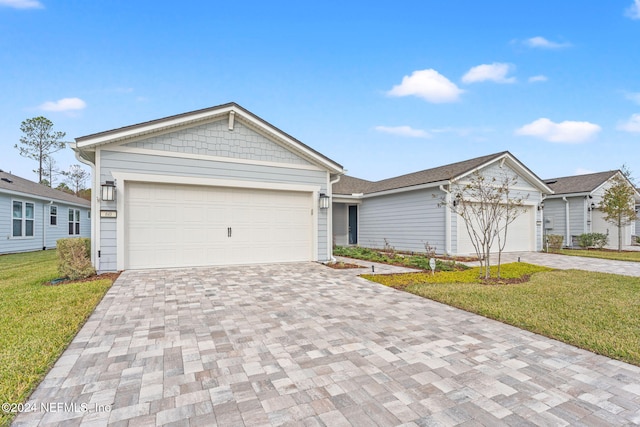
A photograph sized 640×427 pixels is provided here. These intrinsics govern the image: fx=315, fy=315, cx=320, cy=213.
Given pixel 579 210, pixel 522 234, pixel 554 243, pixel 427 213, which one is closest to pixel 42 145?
pixel 427 213

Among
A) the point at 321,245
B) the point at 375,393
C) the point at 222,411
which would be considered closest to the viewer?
the point at 222,411

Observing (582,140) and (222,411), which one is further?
(582,140)

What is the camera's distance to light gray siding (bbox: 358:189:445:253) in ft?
39.5

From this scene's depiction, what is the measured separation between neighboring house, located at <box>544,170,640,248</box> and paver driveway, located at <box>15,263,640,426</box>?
51.0ft

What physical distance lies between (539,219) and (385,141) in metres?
8.53

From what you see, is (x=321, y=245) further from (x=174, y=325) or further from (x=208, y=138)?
(x=174, y=325)

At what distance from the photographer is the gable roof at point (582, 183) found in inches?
614

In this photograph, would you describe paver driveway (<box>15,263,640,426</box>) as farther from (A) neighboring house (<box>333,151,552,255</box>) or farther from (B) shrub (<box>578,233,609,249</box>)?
(B) shrub (<box>578,233,609,249</box>)

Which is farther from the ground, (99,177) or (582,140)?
(582,140)

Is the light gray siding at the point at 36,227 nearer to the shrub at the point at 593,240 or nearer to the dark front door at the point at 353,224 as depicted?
the dark front door at the point at 353,224

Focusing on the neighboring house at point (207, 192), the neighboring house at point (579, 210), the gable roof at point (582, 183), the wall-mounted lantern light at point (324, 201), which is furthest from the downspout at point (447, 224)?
the gable roof at point (582, 183)

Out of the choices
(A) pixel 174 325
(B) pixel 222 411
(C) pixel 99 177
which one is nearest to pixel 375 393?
(B) pixel 222 411

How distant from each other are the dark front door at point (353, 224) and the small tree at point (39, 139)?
23.9 meters

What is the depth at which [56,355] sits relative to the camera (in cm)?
298
